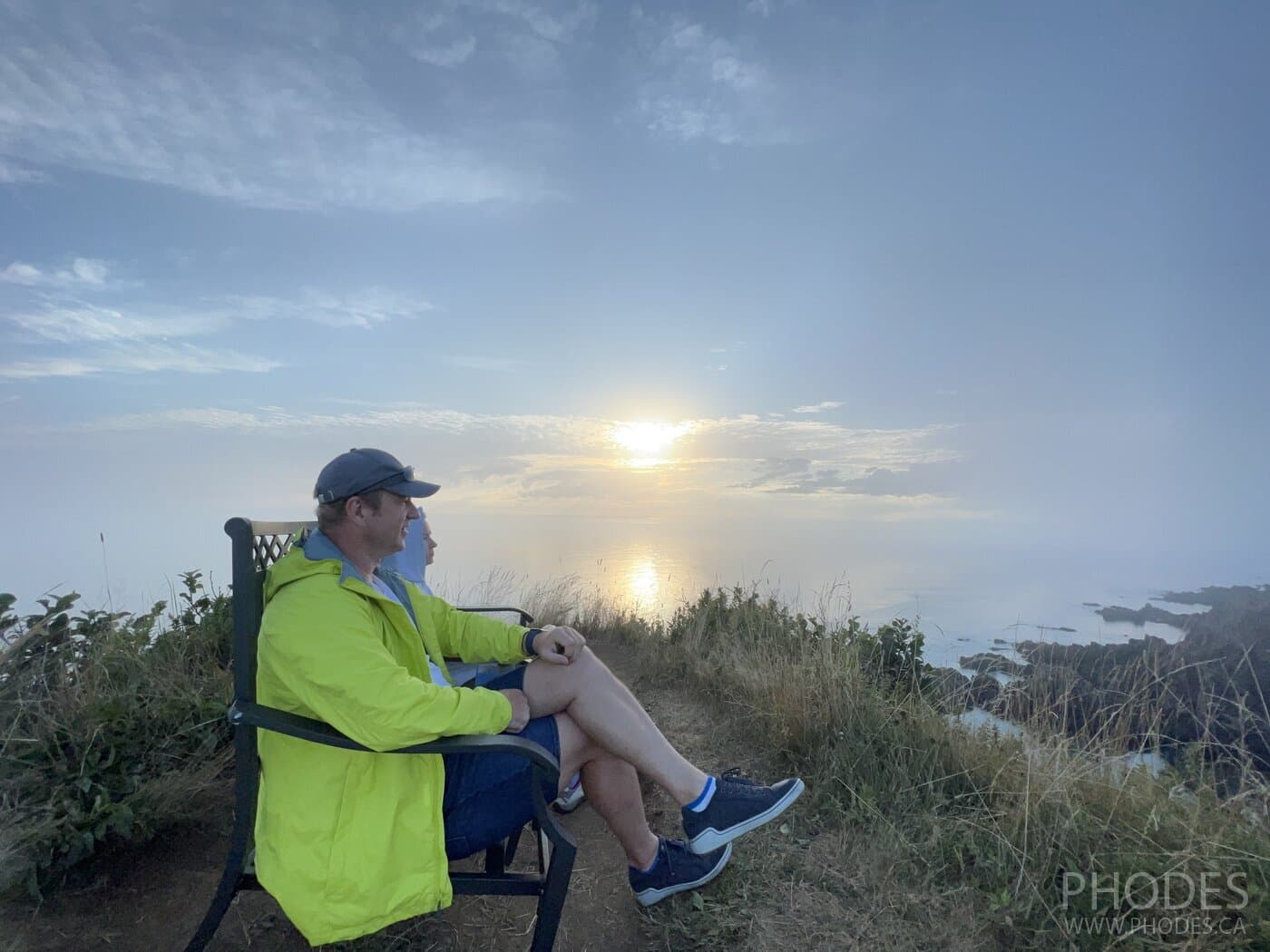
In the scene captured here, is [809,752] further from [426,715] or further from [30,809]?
[30,809]

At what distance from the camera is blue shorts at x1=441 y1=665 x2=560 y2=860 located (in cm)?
230

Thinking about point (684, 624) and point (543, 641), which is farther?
point (684, 624)

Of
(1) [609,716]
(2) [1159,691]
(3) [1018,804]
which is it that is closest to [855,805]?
(3) [1018,804]

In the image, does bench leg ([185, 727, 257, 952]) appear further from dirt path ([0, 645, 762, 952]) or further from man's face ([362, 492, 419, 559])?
man's face ([362, 492, 419, 559])

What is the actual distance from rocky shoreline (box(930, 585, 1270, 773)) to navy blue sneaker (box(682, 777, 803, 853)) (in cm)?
184

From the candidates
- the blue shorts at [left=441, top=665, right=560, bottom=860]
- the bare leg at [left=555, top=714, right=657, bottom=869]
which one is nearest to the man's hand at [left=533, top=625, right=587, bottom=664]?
the bare leg at [left=555, top=714, right=657, bottom=869]

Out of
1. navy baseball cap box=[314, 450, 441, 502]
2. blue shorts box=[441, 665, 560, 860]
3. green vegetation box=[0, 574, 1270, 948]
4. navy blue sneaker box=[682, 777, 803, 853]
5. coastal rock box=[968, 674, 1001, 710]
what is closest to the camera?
blue shorts box=[441, 665, 560, 860]

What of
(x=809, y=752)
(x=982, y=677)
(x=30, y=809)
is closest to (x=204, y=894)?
(x=30, y=809)

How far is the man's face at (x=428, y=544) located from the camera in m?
4.23

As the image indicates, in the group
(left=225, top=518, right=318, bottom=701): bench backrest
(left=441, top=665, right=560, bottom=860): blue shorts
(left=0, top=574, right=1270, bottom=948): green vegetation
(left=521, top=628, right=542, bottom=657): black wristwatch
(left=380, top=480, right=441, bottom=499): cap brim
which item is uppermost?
(left=380, top=480, right=441, bottom=499): cap brim

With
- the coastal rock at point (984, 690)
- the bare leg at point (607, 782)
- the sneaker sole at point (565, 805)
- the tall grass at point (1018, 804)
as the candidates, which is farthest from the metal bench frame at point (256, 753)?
the coastal rock at point (984, 690)

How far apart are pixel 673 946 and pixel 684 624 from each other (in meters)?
4.07

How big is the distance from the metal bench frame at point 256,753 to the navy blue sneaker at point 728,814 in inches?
24.7

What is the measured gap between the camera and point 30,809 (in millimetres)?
2809
